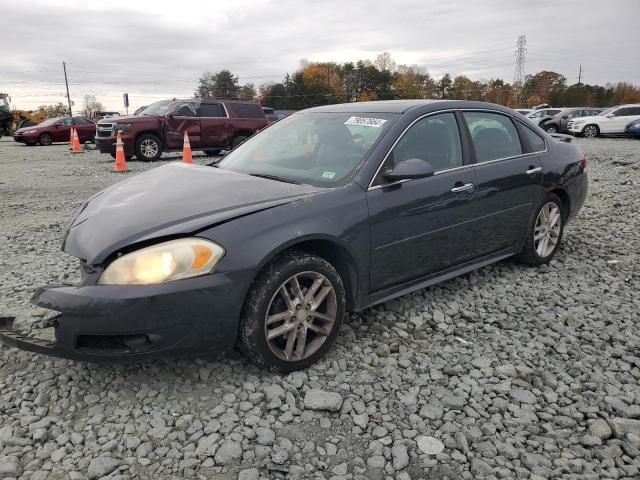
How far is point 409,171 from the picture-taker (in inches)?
128

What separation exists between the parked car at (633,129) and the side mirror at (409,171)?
897 inches

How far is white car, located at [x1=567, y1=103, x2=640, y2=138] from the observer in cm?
2294

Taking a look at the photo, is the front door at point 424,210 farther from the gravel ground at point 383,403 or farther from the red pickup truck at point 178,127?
the red pickup truck at point 178,127

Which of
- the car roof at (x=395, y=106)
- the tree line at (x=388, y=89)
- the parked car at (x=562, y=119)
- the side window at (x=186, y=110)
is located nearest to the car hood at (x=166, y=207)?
the car roof at (x=395, y=106)

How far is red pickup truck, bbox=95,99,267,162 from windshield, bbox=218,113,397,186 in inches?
433

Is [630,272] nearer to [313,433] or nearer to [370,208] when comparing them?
[370,208]

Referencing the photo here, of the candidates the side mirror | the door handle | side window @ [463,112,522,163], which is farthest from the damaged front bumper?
side window @ [463,112,522,163]

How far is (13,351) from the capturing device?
319cm

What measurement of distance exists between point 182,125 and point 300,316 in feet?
42.1

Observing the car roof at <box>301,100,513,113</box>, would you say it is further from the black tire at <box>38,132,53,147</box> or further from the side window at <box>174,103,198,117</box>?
the black tire at <box>38,132,53,147</box>

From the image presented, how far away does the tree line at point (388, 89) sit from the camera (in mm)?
73375

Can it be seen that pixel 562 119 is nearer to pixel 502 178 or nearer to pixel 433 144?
pixel 502 178

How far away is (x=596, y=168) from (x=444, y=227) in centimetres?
1008

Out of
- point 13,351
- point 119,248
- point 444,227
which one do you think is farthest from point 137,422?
point 444,227
